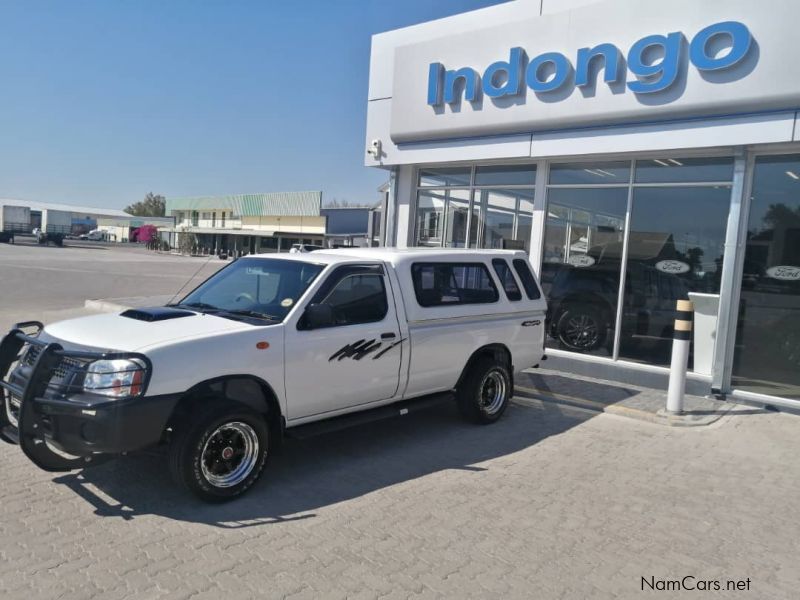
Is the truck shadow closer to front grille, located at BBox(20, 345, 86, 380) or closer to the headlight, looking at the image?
the headlight

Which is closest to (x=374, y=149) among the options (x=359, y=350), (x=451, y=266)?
(x=451, y=266)

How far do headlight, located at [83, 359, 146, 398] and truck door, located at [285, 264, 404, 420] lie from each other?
1122 mm

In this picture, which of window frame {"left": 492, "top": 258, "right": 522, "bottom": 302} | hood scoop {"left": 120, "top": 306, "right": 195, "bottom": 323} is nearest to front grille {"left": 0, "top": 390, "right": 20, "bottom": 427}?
hood scoop {"left": 120, "top": 306, "right": 195, "bottom": 323}

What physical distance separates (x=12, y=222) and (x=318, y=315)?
75751 mm

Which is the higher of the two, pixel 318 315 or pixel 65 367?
pixel 318 315

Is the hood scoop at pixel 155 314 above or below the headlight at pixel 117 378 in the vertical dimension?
above

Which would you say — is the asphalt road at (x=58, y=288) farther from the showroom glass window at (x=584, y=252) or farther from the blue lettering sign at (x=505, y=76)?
the showroom glass window at (x=584, y=252)

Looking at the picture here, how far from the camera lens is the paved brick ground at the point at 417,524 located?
363 cm

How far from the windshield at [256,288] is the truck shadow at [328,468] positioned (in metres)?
1.32

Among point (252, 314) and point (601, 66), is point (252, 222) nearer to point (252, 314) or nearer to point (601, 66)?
point (601, 66)

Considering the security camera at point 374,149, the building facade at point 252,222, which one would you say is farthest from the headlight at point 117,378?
the building facade at point 252,222

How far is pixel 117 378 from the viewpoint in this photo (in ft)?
13.7

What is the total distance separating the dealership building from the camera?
7906mm

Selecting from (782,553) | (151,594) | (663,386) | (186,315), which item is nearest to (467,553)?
(151,594)
